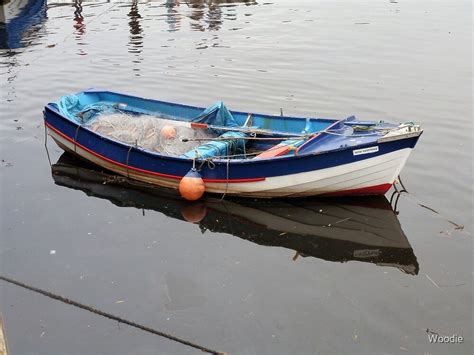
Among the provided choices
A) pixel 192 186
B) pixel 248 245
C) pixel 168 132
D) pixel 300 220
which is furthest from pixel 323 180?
pixel 168 132

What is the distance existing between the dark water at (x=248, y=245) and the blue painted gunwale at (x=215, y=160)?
0.67 meters

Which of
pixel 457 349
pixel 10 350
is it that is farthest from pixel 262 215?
pixel 10 350

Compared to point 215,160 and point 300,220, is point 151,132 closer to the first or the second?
point 215,160

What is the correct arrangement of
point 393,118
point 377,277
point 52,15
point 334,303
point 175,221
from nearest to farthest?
point 334,303, point 377,277, point 175,221, point 393,118, point 52,15

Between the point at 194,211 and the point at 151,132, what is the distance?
2.42m

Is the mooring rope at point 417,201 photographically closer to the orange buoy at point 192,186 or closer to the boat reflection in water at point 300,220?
the boat reflection in water at point 300,220

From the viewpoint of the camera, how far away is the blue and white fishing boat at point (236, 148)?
32.9ft

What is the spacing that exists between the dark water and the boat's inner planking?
117 centimetres

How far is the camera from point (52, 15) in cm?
3300

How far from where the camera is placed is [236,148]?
11.6 meters

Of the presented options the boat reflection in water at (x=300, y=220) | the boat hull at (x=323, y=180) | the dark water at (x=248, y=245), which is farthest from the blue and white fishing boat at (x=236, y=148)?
the dark water at (x=248, y=245)

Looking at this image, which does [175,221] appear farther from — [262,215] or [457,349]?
[457,349]

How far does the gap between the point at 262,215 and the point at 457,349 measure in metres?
4.55

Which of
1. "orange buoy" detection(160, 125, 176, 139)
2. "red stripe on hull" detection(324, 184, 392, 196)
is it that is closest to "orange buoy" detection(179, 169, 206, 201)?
"orange buoy" detection(160, 125, 176, 139)
